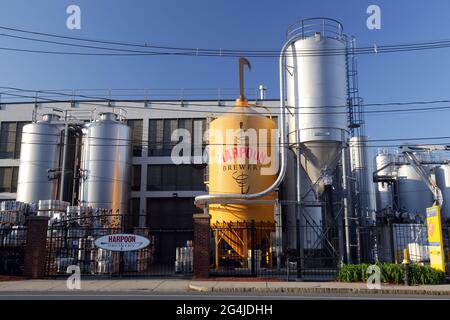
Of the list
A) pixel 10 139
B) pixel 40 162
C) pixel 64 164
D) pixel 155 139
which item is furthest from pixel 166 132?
pixel 10 139

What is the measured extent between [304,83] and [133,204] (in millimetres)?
16686

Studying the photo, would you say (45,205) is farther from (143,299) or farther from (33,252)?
(143,299)

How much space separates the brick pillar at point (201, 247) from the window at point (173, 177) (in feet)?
44.9

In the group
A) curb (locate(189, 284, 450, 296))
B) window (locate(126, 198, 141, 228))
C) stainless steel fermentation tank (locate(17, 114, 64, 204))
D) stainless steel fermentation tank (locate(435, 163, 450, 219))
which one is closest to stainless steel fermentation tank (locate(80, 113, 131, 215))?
stainless steel fermentation tank (locate(17, 114, 64, 204))

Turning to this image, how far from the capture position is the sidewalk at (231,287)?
46.3ft

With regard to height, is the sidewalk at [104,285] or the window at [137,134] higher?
the window at [137,134]

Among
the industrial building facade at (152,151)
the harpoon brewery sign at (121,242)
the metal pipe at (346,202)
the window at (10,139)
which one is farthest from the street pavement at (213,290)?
the window at (10,139)

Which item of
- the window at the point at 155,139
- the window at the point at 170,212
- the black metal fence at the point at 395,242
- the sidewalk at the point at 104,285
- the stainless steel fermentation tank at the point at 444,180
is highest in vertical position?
the window at the point at 155,139

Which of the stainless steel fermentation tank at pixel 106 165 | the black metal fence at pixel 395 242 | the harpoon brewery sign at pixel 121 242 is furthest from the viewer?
the stainless steel fermentation tank at pixel 106 165

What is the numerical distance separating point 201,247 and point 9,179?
20.7m

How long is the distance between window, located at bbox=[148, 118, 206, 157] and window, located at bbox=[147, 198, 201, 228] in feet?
12.0

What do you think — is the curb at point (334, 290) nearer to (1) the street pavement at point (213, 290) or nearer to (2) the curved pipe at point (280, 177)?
(1) the street pavement at point (213, 290)

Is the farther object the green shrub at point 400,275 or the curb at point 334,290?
the green shrub at point 400,275
